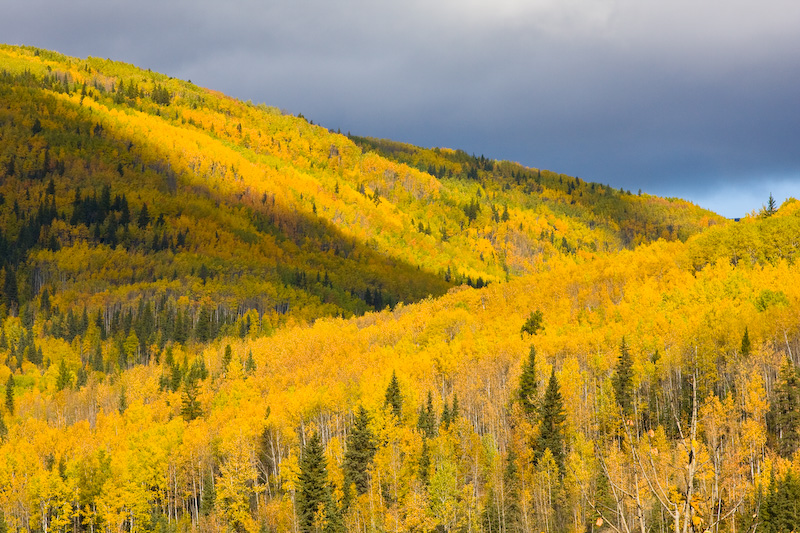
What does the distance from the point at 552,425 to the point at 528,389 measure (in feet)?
29.5

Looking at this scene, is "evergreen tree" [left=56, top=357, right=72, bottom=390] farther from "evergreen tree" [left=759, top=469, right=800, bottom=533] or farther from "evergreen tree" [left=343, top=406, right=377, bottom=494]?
"evergreen tree" [left=759, top=469, right=800, bottom=533]

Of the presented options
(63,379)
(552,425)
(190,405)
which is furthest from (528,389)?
(63,379)

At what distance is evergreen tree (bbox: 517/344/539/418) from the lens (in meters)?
90.1

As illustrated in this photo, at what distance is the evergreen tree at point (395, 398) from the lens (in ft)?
309

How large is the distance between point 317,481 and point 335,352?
78101 mm

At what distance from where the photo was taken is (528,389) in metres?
92.8

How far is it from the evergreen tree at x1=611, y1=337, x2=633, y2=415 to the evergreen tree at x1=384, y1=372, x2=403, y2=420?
25027 millimetres

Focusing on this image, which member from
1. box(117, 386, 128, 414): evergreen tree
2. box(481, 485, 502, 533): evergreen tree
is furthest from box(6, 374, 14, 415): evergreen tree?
box(481, 485, 502, 533): evergreen tree

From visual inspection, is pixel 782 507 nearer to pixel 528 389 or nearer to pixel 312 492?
pixel 528 389

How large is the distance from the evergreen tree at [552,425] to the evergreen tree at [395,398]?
58.0 ft

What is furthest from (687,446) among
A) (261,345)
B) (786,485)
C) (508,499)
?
(261,345)

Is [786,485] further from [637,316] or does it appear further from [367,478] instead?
Answer: [637,316]

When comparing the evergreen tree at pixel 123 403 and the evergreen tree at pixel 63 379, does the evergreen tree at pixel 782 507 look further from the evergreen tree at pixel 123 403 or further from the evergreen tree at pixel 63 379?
the evergreen tree at pixel 63 379

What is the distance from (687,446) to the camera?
38.7 feet
